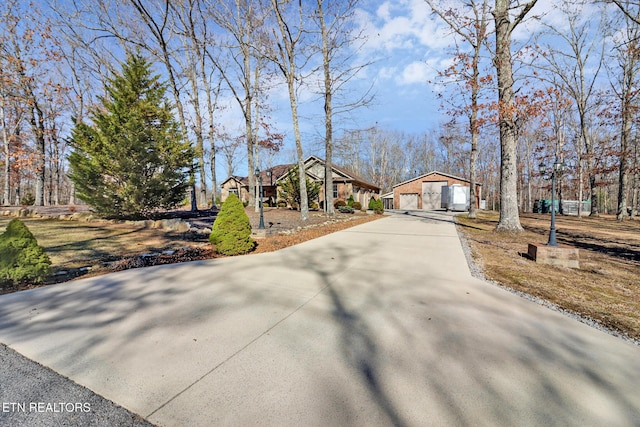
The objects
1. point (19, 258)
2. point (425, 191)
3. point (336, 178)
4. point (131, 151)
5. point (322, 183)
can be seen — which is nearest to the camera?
point (19, 258)

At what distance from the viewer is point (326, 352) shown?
221 cm

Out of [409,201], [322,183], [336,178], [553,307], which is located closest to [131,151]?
[553,307]

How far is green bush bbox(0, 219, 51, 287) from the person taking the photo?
12.5 ft

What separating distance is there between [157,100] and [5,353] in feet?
37.6

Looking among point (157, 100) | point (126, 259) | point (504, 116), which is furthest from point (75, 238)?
point (504, 116)

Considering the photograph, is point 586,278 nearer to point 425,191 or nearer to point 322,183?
point 322,183

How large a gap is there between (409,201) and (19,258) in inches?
1181

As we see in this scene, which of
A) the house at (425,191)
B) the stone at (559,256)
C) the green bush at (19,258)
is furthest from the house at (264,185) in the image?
the stone at (559,256)

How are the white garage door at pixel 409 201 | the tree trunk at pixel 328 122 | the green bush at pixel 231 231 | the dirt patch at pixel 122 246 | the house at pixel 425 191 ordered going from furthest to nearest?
the white garage door at pixel 409 201 → the house at pixel 425 191 → the tree trunk at pixel 328 122 → the green bush at pixel 231 231 → the dirt patch at pixel 122 246

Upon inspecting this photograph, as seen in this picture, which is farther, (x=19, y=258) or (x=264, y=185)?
(x=264, y=185)

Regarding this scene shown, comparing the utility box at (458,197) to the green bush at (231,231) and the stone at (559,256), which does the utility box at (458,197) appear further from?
the green bush at (231,231)

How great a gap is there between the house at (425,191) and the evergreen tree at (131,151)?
24.6 metres

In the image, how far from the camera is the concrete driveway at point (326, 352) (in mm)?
1609

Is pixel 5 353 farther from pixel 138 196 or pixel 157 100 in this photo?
pixel 157 100
